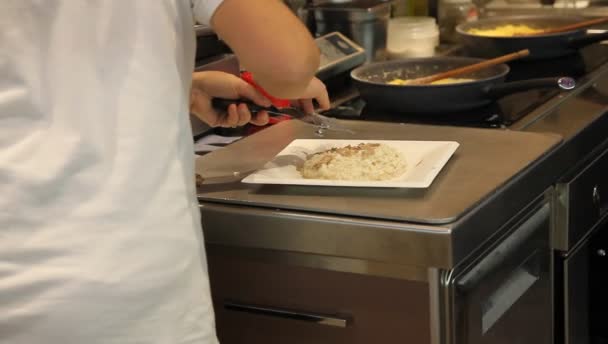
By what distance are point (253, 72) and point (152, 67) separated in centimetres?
12

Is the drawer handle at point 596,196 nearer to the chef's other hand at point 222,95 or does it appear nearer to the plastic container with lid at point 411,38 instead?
the chef's other hand at point 222,95

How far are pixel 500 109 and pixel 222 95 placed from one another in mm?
539

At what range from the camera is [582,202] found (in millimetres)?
1391

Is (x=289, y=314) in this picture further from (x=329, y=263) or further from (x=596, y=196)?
(x=596, y=196)

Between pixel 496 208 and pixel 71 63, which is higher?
pixel 71 63

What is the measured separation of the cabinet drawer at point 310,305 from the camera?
101 cm

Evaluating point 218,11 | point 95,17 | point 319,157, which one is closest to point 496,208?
point 319,157

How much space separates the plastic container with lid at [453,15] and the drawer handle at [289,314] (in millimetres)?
1375

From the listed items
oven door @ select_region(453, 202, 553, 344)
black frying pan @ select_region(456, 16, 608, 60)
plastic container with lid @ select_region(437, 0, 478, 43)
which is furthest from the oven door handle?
plastic container with lid @ select_region(437, 0, 478, 43)

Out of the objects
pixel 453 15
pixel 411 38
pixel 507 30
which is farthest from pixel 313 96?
pixel 453 15

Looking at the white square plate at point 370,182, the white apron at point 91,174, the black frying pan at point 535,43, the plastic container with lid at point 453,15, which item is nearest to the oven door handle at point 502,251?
the white square plate at point 370,182

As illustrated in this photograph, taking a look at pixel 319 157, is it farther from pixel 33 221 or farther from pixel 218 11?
pixel 33 221

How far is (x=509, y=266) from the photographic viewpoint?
1124 millimetres

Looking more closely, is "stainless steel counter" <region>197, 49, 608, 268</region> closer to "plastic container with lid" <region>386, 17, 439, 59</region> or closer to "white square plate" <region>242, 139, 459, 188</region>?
"white square plate" <region>242, 139, 459, 188</region>
